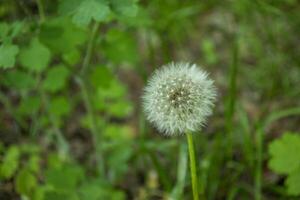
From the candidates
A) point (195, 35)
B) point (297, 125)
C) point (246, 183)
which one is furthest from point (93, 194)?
point (195, 35)

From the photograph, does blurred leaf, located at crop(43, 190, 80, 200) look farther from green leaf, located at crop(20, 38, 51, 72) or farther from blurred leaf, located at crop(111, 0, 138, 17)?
blurred leaf, located at crop(111, 0, 138, 17)

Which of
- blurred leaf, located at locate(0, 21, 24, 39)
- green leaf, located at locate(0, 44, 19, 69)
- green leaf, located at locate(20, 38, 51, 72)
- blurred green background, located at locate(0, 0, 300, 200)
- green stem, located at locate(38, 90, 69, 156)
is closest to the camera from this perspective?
green leaf, located at locate(0, 44, 19, 69)

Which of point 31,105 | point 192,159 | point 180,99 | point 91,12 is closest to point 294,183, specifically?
point 192,159

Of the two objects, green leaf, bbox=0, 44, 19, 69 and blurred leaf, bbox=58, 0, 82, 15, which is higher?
blurred leaf, bbox=58, 0, 82, 15

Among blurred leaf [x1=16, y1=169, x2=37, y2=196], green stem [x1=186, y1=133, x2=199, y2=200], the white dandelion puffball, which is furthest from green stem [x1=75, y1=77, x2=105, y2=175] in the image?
green stem [x1=186, y1=133, x2=199, y2=200]

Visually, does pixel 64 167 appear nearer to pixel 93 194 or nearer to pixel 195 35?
pixel 93 194

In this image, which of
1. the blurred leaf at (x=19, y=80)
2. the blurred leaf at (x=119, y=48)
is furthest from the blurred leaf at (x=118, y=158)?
the blurred leaf at (x=19, y=80)

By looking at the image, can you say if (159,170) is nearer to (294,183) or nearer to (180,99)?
(294,183)

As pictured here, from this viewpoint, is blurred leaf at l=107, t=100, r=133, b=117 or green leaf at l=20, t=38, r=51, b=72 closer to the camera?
green leaf at l=20, t=38, r=51, b=72
